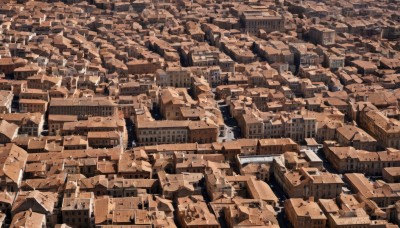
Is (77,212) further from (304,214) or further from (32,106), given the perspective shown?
(32,106)

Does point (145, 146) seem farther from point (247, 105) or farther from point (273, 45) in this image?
point (273, 45)

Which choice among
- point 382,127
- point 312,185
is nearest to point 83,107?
point 312,185

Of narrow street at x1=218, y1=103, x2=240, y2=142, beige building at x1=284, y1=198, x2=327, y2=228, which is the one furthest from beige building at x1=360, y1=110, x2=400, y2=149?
beige building at x1=284, y1=198, x2=327, y2=228

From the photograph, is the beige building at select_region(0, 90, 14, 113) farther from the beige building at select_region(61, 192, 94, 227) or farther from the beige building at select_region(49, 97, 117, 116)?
the beige building at select_region(61, 192, 94, 227)

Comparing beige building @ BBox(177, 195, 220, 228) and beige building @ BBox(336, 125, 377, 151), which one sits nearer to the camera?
beige building @ BBox(177, 195, 220, 228)

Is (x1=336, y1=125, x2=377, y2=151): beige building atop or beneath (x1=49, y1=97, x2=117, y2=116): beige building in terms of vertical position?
beneath

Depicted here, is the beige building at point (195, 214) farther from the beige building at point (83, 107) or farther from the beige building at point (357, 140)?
the beige building at point (83, 107)

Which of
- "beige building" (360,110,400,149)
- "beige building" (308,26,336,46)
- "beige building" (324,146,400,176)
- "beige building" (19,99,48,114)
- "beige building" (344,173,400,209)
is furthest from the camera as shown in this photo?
"beige building" (308,26,336,46)

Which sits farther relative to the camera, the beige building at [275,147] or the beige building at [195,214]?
the beige building at [275,147]

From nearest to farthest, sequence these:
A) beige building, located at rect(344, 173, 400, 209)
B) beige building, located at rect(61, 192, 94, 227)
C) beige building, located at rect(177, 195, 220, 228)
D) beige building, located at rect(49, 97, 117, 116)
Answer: beige building, located at rect(177, 195, 220, 228)
beige building, located at rect(61, 192, 94, 227)
beige building, located at rect(344, 173, 400, 209)
beige building, located at rect(49, 97, 117, 116)

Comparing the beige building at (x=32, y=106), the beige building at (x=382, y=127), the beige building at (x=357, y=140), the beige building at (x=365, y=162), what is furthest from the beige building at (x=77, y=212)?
the beige building at (x=382, y=127)

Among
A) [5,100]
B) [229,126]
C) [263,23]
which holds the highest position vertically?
[5,100]

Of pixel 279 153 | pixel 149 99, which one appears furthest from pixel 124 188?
pixel 149 99
